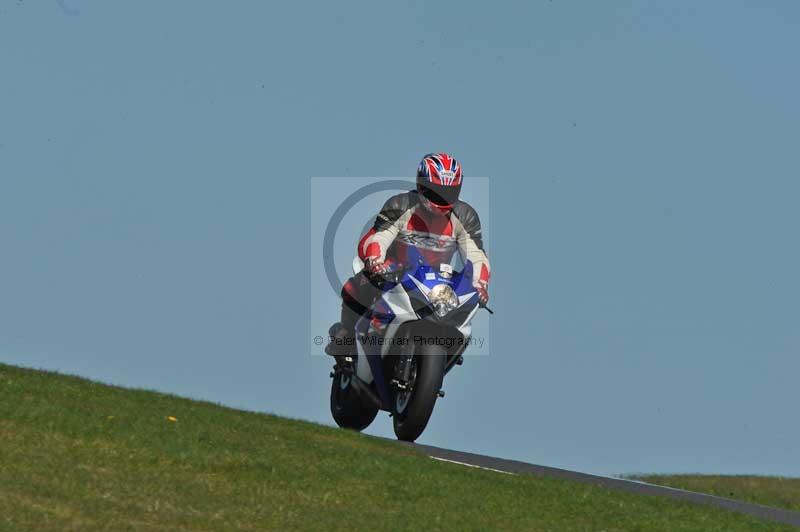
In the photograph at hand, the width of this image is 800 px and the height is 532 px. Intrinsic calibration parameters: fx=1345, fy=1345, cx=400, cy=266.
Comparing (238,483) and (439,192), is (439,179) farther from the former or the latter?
(238,483)

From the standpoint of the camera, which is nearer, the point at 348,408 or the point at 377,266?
the point at 377,266

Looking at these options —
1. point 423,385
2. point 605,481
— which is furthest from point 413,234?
point 605,481

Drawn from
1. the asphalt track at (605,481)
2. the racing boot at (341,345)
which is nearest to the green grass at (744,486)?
the asphalt track at (605,481)

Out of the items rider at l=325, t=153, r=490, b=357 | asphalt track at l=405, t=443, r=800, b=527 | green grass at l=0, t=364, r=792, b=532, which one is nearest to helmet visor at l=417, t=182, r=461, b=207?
rider at l=325, t=153, r=490, b=357

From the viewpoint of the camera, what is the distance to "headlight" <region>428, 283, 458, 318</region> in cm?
1478

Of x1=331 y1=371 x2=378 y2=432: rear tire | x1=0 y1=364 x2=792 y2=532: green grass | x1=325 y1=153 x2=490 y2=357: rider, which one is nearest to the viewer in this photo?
x1=0 y1=364 x2=792 y2=532: green grass

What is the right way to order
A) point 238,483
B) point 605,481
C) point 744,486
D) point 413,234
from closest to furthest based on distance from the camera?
point 238,483 < point 605,481 < point 413,234 < point 744,486

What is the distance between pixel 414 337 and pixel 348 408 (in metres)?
2.96

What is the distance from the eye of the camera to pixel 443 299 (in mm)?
14844

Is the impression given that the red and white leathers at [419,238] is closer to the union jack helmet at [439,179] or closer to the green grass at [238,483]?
the union jack helmet at [439,179]

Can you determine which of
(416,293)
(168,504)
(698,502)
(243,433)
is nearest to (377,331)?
(416,293)

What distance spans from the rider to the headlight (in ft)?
2.11

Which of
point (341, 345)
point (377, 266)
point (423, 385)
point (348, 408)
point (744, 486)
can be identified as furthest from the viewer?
point (744, 486)

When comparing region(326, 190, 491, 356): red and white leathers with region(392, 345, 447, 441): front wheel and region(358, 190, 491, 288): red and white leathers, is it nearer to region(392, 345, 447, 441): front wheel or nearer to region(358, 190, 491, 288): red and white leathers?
region(358, 190, 491, 288): red and white leathers
